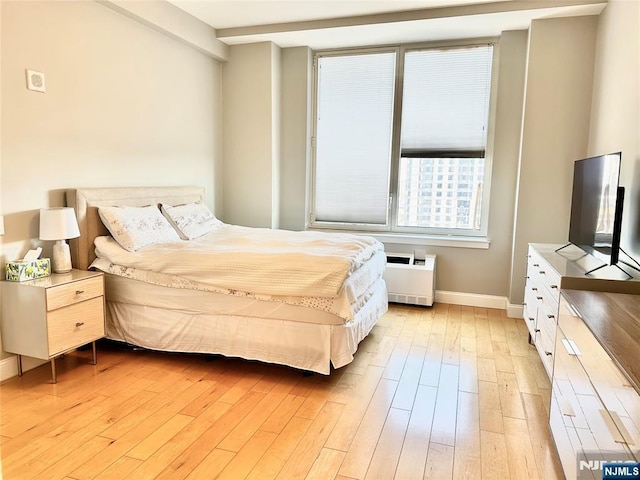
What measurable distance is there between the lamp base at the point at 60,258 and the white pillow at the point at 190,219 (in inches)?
36.4

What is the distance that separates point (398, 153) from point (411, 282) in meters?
1.40

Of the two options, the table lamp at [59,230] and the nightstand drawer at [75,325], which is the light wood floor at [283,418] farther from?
the table lamp at [59,230]

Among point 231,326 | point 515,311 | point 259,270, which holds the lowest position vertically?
point 515,311

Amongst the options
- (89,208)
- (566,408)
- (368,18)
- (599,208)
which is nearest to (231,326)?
(89,208)

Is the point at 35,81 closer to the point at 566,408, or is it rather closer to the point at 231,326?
the point at 231,326

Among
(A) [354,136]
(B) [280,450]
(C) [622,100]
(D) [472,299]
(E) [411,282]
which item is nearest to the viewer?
(B) [280,450]

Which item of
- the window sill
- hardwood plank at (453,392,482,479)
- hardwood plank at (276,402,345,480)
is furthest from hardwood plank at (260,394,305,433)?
the window sill

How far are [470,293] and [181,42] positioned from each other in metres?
3.72

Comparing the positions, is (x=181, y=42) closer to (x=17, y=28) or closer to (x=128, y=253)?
(x=17, y=28)

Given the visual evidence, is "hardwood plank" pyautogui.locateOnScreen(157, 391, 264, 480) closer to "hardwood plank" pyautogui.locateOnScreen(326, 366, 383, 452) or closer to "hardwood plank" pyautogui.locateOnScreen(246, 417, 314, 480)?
"hardwood plank" pyautogui.locateOnScreen(246, 417, 314, 480)

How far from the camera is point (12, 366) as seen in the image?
266cm

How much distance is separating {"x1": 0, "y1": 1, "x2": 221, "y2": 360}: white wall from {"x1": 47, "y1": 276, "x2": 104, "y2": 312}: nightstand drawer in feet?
1.32

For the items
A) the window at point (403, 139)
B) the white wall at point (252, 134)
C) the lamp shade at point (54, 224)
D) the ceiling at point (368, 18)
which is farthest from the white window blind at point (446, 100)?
the lamp shade at point (54, 224)

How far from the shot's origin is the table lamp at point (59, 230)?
104 inches
